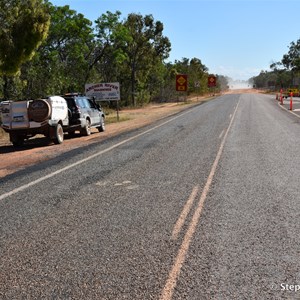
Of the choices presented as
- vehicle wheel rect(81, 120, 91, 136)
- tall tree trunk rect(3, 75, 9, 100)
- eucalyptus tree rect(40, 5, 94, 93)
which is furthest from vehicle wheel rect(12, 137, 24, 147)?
eucalyptus tree rect(40, 5, 94, 93)

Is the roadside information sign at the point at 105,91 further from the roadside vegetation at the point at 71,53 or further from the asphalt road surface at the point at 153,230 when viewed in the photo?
the asphalt road surface at the point at 153,230

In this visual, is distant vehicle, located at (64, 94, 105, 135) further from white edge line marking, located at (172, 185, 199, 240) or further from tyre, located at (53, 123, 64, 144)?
white edge line marking, located at (172, 185, 199, 240)

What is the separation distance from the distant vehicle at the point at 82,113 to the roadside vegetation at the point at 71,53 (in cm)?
264

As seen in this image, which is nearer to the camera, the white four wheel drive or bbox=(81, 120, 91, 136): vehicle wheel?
the white four wheel drive

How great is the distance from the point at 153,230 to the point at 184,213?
2.81 ft

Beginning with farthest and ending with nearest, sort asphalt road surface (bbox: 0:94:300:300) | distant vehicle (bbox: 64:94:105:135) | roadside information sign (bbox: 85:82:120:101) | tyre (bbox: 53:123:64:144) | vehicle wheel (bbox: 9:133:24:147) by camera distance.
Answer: roadside information sign (bbox: 85:82:120:101) → distant vehicle (bbox: 64:94:105:135) → tyre (bbox: 53:123:64:144) → vehicle wheel (bbox: 9:133:24:147) → asphalt road surface (bbox: 0:94:300:300)

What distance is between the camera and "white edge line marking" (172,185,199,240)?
17.5ft

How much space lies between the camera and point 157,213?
6.14 meters

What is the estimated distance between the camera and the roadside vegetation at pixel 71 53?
15.9m

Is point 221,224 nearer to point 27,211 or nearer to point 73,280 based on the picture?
point 73,280

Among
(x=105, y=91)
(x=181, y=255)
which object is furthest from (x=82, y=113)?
(x=181, y=255)

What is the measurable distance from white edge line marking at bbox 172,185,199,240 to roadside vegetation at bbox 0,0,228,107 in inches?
442

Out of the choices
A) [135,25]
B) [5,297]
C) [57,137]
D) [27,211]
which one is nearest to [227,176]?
[27,211]

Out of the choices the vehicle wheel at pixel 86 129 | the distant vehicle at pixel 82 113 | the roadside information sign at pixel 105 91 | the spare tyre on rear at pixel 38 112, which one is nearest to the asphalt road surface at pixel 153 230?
the spare tyre on rear at pixel 38 112
